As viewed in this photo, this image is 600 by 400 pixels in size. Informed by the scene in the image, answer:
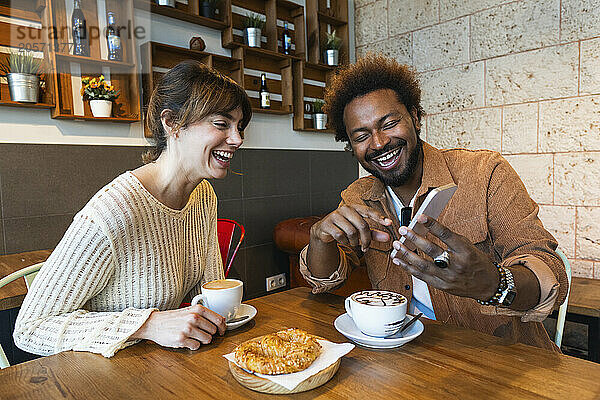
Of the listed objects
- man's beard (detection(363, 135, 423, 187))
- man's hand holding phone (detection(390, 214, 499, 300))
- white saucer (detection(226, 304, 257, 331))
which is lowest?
white saucer (detection(226, 304, 257, 331))

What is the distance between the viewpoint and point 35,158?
7.38ft

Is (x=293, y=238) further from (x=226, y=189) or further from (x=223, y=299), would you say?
(x=223, y=299)

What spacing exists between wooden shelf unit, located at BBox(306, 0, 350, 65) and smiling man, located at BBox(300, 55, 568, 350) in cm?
212

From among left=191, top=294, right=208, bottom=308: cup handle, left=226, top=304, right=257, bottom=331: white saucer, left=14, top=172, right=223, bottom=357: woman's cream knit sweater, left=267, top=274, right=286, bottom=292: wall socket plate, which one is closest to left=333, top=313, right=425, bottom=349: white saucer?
left=226, top=304, right=257, bottom=331: white saucer

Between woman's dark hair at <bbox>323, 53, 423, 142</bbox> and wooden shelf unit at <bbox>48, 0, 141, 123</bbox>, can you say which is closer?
woman's dark hair at <bbox>323, 53, 423, 142</bbox>

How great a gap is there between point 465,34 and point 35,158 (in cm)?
314

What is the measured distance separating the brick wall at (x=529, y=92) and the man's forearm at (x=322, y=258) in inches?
91.0

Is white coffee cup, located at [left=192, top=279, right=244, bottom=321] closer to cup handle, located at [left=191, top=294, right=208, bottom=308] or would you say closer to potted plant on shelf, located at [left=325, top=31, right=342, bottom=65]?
cup handle, located at [left=191, top=294, right=208, bottom=308]

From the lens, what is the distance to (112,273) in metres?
1.12

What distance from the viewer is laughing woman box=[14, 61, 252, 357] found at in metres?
0.97

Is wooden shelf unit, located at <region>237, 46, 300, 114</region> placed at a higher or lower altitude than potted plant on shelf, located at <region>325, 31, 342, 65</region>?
lower

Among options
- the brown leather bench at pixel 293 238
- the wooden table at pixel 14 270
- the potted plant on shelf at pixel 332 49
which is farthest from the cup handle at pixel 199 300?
the potted plant on shelf at pixel 332 49

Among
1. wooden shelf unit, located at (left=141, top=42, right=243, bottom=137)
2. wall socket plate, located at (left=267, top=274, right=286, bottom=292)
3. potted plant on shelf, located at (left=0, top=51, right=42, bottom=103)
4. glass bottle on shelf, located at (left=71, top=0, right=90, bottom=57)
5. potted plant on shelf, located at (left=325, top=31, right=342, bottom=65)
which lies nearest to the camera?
potted plant on shelf, located at (left=0, top=51, right=42, bottom=103)

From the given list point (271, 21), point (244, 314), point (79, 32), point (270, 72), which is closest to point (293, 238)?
point (270, 72)
